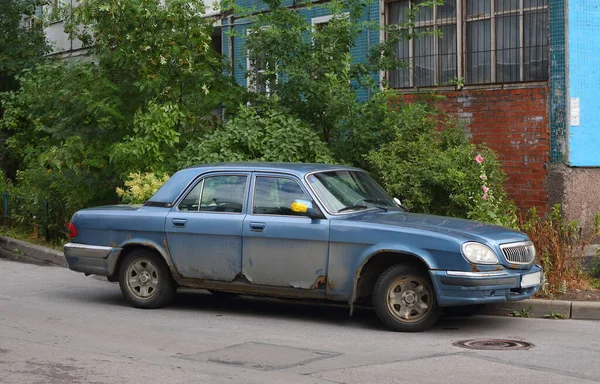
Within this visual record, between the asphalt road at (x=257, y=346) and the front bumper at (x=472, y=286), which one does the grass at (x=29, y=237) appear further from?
the front bumper at (x=472, y=286)

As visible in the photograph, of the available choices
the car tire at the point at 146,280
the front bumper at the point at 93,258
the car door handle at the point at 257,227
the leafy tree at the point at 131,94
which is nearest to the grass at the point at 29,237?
the leafy tree at the point at 131,94

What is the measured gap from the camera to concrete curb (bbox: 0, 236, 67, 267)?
1591cm

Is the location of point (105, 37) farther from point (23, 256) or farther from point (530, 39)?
point (530, 39)

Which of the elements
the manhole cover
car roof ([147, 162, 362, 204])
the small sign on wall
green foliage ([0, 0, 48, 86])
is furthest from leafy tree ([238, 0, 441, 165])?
green foliage ([0, 0, 48, 86])

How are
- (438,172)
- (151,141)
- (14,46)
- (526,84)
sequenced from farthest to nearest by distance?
(14,46), (526,84), (151,141), (438,172)

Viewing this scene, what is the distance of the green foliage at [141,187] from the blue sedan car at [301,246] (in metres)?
2.47

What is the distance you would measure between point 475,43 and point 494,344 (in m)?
8.65

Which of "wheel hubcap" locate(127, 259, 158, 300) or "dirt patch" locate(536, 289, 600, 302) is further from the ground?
"wheel hubcap" locate(127, 259, 158, 300)

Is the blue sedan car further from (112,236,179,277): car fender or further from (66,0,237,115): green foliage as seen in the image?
(66,0,237,115): green foliage

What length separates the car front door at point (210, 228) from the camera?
10250 millimetres

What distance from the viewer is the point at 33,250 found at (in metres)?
16.8

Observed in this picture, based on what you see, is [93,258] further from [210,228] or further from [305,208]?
[305,208]

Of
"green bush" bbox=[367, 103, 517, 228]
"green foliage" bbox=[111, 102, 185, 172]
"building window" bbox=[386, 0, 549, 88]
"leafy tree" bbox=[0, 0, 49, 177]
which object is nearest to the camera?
"green bush" bbox=[367, 103, 517, 228]

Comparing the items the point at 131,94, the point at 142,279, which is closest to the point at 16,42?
the point at 131,94
